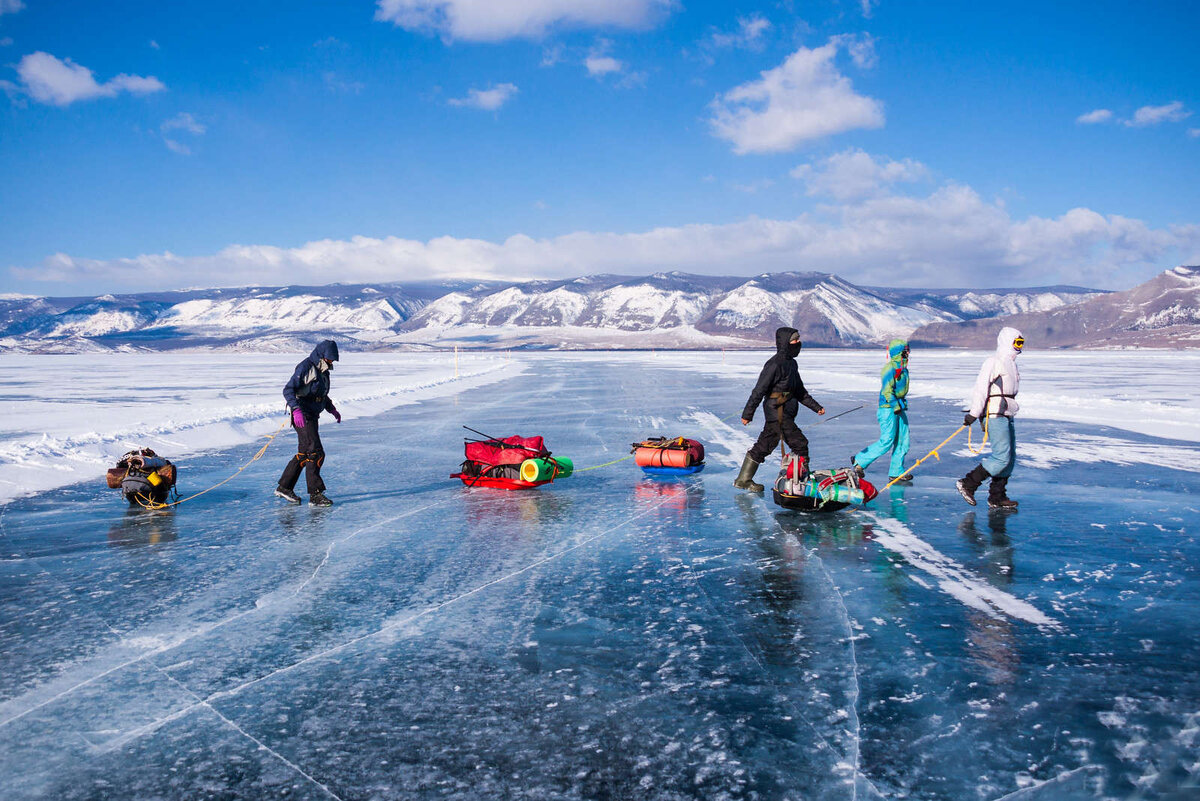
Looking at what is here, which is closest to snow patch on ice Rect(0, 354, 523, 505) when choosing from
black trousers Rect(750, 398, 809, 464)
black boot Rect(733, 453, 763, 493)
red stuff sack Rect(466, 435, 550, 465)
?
red stuff sack Rect(466, 435, 550, 465)

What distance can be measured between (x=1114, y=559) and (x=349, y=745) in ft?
19.6

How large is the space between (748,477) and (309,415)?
208 inches

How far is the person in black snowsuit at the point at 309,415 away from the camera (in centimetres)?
852

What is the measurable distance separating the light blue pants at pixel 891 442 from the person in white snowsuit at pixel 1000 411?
1.18m

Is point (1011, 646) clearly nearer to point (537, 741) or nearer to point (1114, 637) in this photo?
point (1114, 637)

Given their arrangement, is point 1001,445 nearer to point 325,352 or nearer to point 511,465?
point 511,465

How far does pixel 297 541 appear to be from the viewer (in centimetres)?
700

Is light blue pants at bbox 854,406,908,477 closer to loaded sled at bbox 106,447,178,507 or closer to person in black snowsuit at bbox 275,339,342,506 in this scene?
person in black snowsuit at bbox 275,339,342,506

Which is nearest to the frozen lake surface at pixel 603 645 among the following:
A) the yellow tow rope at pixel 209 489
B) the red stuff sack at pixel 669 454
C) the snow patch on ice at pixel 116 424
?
the yellow tow rope at pixel 209 489

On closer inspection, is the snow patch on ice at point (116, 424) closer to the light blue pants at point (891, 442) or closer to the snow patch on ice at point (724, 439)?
the snow patch on ice at point (724, 439)

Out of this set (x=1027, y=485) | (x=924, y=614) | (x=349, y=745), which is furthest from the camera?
(x=1027, y=485)

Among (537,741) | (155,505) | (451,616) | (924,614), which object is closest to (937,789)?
(537,741)

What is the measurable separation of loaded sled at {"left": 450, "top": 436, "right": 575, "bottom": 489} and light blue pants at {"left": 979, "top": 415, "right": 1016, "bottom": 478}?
5074mm

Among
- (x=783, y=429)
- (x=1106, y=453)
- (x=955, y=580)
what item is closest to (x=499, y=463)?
(x=783, y=429)
